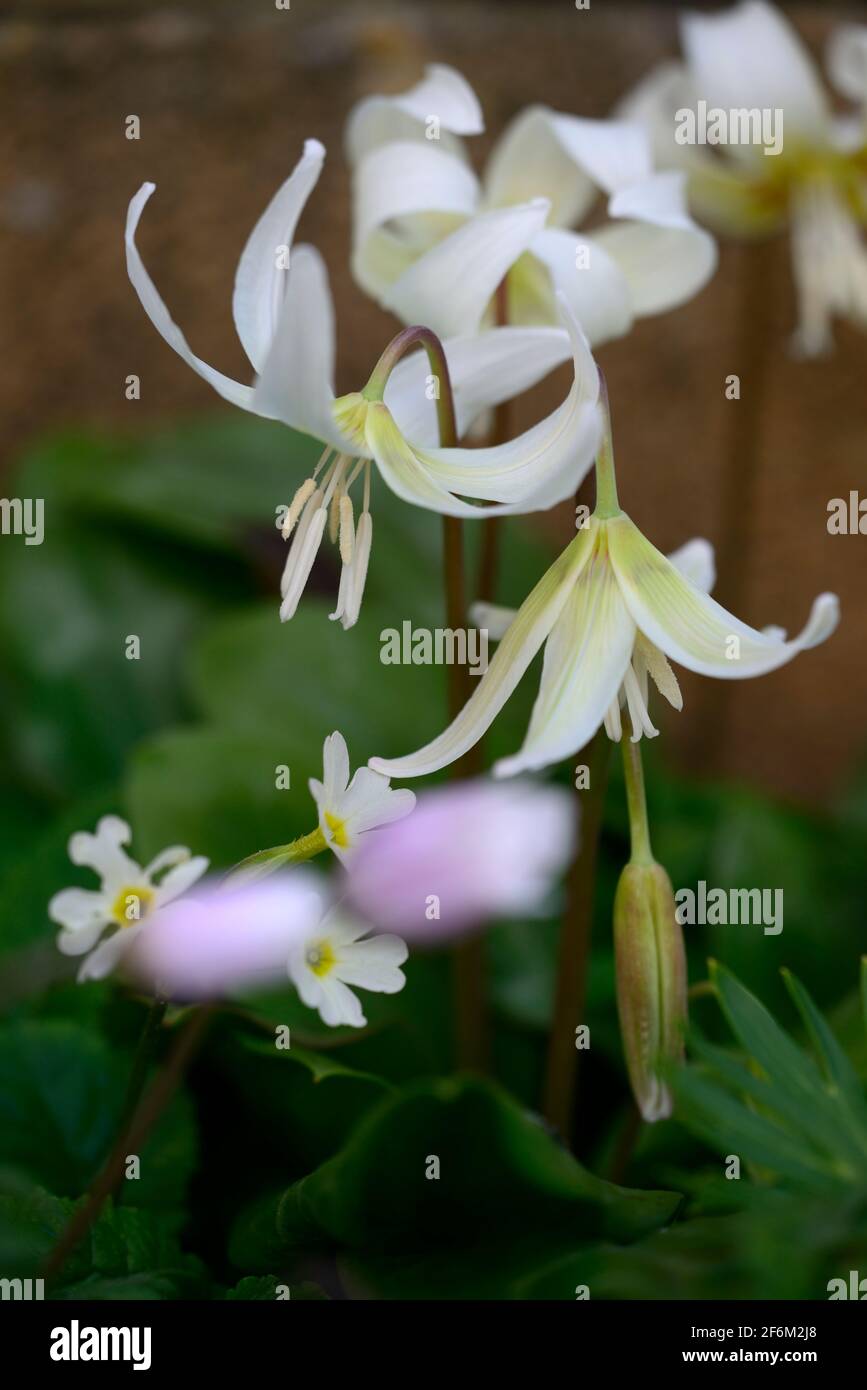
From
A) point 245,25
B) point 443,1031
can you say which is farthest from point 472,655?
point 245,25

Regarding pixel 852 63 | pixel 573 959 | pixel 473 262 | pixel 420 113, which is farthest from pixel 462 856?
pixel 852 63

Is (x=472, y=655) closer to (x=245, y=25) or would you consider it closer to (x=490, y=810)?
(x=490, y=810)

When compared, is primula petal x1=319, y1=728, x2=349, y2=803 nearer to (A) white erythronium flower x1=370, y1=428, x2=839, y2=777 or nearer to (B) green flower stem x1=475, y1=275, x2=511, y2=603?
(A) white erythronium flower x1=370, y1=428, x2=839, y2=777

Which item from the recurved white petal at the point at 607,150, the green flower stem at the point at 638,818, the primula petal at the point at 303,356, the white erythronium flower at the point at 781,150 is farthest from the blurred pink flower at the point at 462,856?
the white erythronium flower at the point at 781,150

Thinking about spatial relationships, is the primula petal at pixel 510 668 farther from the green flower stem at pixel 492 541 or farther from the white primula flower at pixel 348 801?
the green flower stem at pixel 492 541

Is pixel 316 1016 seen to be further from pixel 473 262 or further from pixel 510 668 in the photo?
pixel 473 262

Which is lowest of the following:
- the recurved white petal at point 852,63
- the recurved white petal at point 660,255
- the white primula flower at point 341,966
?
the white primula flower at point 341,966
